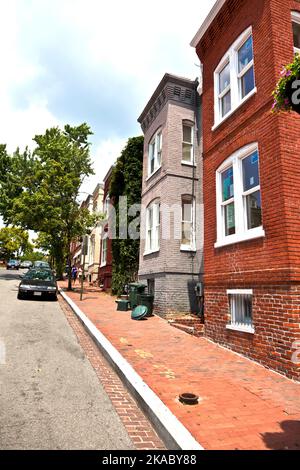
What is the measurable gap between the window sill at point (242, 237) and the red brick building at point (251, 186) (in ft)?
0.08

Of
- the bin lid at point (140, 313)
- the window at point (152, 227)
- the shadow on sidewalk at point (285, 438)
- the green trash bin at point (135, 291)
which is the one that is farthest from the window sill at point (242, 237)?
the green trash bin at point (135, 291)

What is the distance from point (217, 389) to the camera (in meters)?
5.28

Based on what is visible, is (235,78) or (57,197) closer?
(235,78)

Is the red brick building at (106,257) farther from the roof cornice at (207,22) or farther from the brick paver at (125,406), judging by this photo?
the brick paver at (125,406)

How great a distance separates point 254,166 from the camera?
8.02 metres

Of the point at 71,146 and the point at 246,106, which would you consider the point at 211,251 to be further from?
the point at 71,146

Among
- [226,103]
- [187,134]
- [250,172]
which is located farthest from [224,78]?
[187,134]

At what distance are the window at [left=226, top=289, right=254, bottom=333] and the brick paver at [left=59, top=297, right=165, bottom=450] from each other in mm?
3337

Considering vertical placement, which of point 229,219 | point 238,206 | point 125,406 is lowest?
point 125,406

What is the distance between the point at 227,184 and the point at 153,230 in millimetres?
6099

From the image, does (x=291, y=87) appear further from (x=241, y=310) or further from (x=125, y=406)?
(x=241, y=310)

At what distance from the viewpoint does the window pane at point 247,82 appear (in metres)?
8.58

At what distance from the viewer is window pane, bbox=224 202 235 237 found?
29.0 ft

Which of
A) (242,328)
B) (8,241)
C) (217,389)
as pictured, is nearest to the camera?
(217,389)
